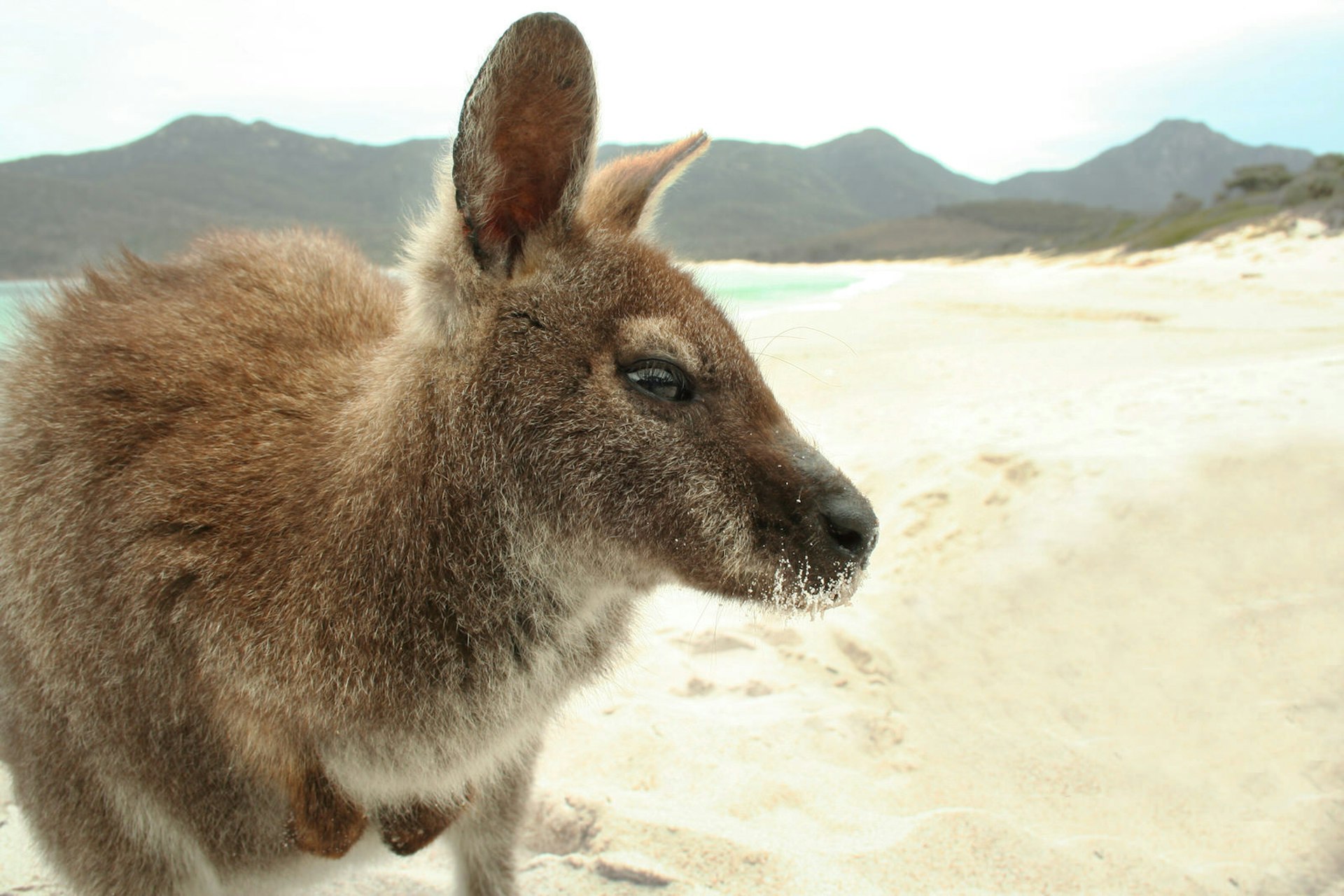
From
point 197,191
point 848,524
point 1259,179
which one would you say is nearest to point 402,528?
point 848,524

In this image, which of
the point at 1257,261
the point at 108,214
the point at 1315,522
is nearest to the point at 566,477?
the point at 1315,522

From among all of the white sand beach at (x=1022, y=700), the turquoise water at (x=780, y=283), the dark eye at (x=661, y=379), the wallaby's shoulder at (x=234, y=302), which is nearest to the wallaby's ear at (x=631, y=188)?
the dark eye at (x=661, y=379)

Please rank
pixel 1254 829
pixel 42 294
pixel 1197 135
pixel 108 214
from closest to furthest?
pixel 42 294
pixel 1254 829
pixel 108 214
pixel 1197 135

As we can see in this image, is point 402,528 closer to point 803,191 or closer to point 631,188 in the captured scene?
point 631,188

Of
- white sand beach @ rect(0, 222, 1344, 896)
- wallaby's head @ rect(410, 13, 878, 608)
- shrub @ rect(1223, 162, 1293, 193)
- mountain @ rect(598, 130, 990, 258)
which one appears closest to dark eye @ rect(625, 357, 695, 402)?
wallaby's head @ rect(410, 13, 878, 608)

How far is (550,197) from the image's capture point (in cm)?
204

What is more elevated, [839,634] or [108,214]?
[108,214]

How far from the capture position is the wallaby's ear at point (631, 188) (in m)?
2.23

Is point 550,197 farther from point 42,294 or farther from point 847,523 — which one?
point 42,294

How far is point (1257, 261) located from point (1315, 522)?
62.5 ft

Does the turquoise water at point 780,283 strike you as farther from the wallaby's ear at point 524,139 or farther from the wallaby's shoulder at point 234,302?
the wallaby's ear at point 524,139

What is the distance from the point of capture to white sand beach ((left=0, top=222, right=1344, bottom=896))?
281 centimetres

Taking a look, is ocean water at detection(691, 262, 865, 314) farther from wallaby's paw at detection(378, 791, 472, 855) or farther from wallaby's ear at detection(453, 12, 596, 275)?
wallaby's paw at detection(378, 791, 472, 855)

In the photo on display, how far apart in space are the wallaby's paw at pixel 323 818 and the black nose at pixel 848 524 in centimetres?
130
